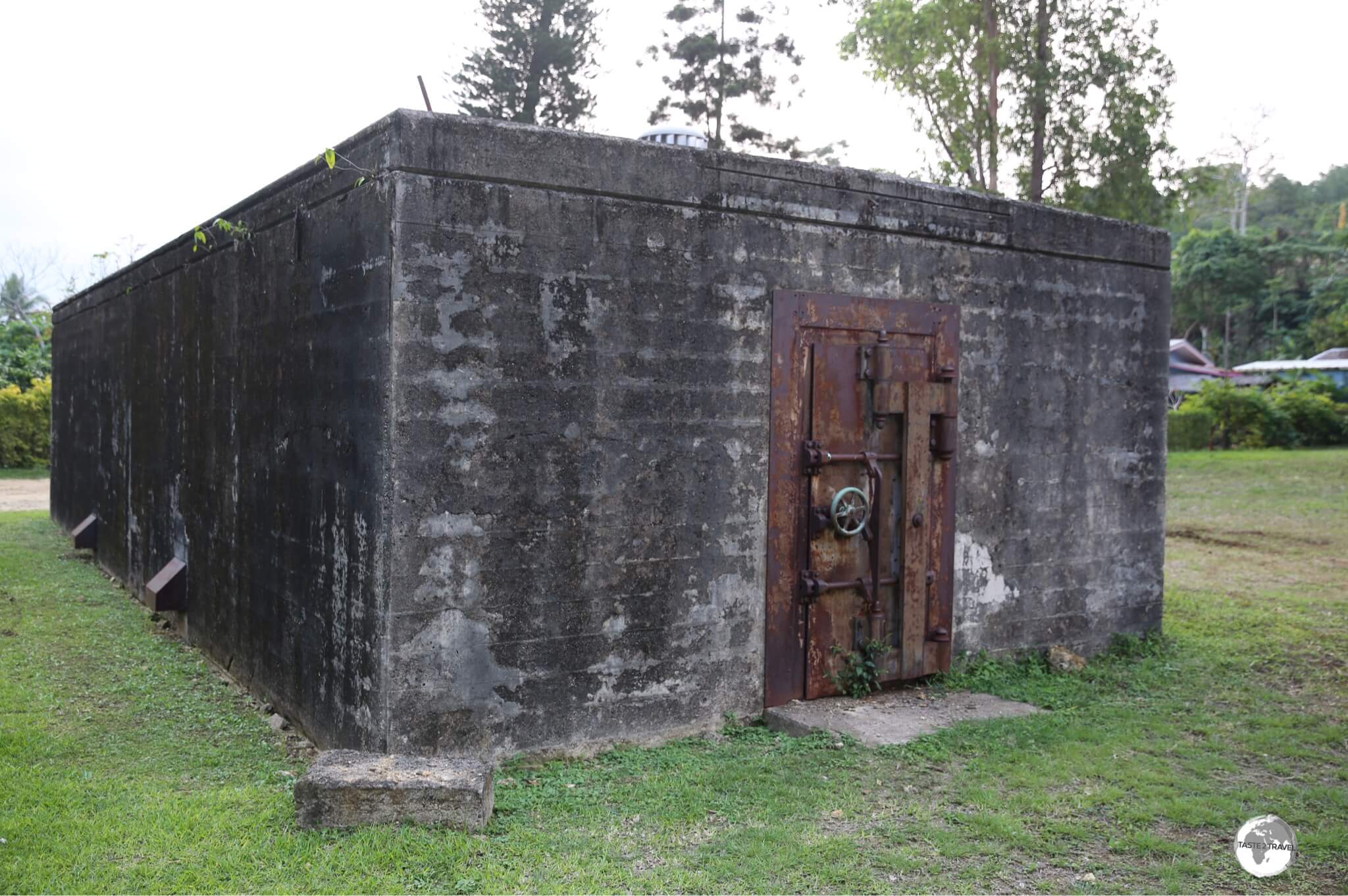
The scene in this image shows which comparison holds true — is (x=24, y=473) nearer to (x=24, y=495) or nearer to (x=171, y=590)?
(x=24, y=495)

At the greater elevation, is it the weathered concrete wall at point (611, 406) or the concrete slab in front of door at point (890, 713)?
the weathered concrete wall at point (611, 406)

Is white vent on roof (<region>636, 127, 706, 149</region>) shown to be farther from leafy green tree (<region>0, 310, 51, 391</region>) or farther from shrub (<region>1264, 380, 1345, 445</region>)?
leafy green tree (<region>0, 310, 51, 391</region>)

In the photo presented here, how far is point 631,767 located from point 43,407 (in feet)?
75.5

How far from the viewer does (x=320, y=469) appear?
17.8 ft

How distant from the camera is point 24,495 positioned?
18859mm

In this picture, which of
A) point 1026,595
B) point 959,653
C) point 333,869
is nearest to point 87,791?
point 333,869

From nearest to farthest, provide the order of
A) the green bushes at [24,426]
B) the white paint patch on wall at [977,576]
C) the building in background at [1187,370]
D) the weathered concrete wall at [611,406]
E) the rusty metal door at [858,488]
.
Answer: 1. the weathered concrete wall at [611,406]
2. the rusty metal door at [858,488]
3. the white paint patch on wall at [977,576]
4. the green bushes at [24,426]
5. the building in background at [1187,370]

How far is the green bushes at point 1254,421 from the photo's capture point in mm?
23766

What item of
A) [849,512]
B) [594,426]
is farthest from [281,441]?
[849,512]

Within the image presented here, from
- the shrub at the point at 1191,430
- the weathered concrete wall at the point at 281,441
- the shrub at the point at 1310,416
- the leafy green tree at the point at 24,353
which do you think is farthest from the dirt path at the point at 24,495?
the shrub at the point at 1310,416

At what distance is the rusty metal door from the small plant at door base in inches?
1.3

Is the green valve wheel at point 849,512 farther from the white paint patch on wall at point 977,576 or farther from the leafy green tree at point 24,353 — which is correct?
the leafy green tree at point 24,353

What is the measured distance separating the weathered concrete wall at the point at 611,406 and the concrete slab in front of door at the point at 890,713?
0.30m

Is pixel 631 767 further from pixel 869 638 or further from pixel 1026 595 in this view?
pixel 1026 595
